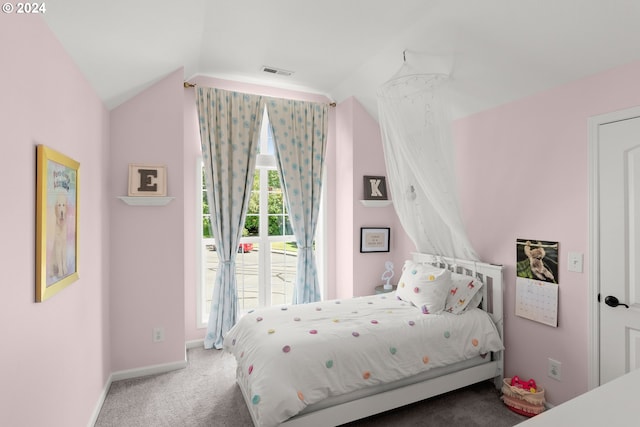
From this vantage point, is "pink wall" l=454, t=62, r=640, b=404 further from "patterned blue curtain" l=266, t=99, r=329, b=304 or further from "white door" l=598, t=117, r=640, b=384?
"patterned blue curtain" l=266, t=99, r=329, b=304

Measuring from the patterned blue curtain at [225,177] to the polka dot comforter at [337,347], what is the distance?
0.96m

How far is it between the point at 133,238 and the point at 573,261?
11.7 feet

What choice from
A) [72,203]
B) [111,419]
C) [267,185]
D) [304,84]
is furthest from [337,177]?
[111,419]

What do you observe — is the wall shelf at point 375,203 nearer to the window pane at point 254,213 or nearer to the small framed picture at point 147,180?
the window pane at point 254,213

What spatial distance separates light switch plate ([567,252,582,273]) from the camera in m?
2.37

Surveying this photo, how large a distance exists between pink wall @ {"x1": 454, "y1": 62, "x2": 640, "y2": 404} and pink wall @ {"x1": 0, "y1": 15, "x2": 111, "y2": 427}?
3.14 m

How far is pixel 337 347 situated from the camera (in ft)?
7.26

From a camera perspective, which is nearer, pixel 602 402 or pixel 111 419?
pixel 602 402

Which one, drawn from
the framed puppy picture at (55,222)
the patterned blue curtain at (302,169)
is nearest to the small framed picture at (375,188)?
the patterned blue curtain at (302,169)

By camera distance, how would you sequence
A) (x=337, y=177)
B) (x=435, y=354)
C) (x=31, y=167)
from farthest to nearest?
(x=337, y=177) < (x=435, y=354) < (x=31, y=167)

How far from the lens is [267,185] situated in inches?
163

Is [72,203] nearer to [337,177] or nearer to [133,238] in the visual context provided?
[133,238]

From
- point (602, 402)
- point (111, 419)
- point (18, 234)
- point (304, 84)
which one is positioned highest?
point (304, 84)

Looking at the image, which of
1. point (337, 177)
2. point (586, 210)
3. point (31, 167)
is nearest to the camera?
point (31, 167)
